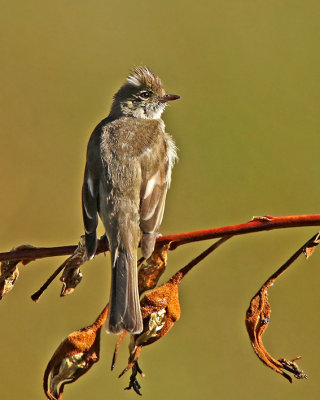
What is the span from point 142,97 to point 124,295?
216 cm

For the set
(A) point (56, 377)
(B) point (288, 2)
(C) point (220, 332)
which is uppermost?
(B) point (288, 2)

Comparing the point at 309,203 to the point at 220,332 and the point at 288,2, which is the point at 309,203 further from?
the point at 288,2

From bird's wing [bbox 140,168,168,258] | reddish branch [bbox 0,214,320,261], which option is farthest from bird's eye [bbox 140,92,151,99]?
reddish branch [bbox 0,214,320,261]

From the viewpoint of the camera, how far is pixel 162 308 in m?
2.68

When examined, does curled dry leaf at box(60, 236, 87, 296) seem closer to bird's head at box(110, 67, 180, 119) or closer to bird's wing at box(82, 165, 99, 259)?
bird's wing at box(82, 165, 99, 259)

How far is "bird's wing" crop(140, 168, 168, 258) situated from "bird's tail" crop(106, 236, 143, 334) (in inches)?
5.3

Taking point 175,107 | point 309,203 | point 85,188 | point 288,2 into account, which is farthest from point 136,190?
point 288,2

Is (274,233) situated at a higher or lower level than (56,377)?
higher

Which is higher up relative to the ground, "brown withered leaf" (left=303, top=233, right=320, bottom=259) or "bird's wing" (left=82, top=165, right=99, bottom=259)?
"brown withered leaf" (left=303, top=233, right=320, bottom=259)

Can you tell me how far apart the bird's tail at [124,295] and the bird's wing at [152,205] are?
134mm

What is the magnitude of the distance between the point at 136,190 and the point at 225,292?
1.74 m

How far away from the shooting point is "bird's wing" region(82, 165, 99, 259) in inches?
136

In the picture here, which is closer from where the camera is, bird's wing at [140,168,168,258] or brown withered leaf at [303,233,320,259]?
brown withered leaf at [303,233,320,259]

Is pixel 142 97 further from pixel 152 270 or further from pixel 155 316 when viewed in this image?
pixel 155 316
